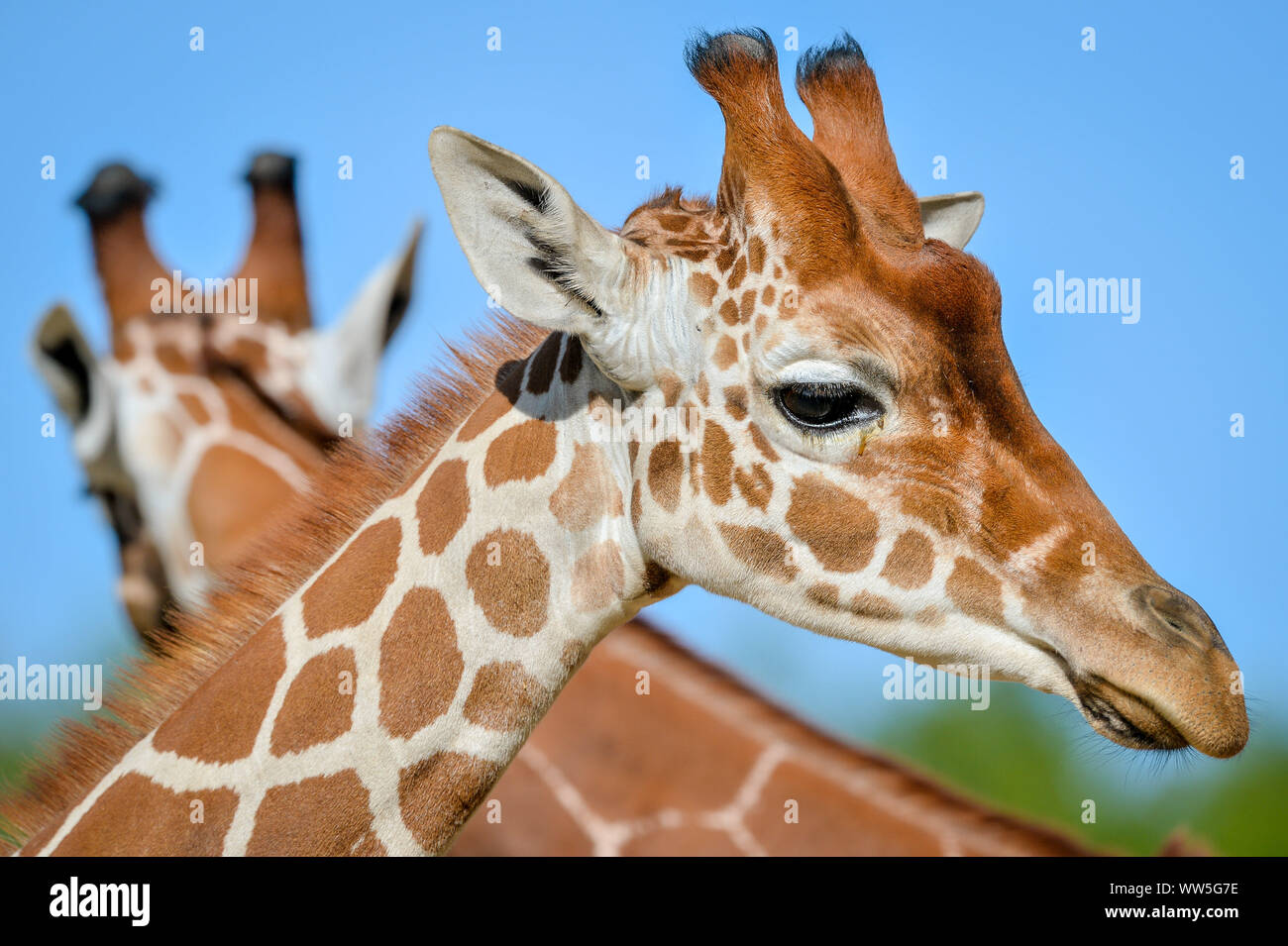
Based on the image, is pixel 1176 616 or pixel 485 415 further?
pixel 485 415

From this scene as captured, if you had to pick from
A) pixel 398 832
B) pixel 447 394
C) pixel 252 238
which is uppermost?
pixel 252 238

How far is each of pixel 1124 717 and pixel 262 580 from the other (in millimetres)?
2871

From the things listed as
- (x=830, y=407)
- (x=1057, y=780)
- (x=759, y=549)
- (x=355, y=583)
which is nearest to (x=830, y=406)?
(x=830, y=407)

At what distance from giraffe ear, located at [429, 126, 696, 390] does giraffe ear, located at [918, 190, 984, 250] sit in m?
1.64

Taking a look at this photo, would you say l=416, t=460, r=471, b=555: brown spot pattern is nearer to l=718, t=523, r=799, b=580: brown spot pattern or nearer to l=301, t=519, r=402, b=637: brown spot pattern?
l=301, t=519, r=402, b=637: brown spot pattern

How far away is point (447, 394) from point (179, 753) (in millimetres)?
1550

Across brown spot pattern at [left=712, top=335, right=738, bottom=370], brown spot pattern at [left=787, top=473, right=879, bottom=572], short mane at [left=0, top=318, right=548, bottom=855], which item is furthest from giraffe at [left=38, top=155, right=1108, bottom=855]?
brown spot pattern at [left=712, top=335, right=738, bottom=370]

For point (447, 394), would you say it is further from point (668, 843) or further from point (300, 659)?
point (668, 843)

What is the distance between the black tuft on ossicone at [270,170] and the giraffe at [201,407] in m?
0.99

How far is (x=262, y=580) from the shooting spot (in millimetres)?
4031

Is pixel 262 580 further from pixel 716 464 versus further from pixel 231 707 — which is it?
pixel 716 464

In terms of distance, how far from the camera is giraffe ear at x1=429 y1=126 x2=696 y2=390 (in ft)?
11.3
